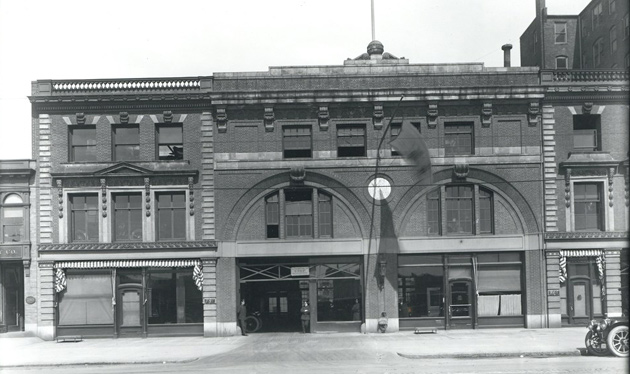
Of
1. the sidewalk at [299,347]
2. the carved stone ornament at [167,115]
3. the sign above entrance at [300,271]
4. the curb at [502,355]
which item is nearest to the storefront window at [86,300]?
the sidewalk at [299,347]

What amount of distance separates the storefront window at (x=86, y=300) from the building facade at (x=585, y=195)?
2029 cm

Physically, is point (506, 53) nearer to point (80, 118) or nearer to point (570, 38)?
point (80, 118)

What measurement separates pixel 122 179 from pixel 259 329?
31.0 feet

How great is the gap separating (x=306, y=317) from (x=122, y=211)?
9854 mm

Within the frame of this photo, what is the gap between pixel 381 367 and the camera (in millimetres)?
17641

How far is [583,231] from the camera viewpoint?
26.7m

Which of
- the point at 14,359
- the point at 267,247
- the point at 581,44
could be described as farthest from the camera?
the point at 581,44

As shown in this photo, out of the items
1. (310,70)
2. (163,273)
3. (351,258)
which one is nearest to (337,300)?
(351,258)

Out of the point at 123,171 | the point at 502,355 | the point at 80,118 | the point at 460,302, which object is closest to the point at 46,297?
the point at 123,171

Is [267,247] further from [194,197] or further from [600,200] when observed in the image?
[600,200]

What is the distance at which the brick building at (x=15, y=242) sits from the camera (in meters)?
27.0

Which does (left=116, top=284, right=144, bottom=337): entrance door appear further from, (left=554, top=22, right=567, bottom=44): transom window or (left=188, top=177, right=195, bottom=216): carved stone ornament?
(left=554, top=22, right=567, bottom=44): transom window

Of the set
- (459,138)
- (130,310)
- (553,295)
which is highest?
(459,138)

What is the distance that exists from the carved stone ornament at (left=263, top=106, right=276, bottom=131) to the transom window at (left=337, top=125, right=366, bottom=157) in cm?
310
